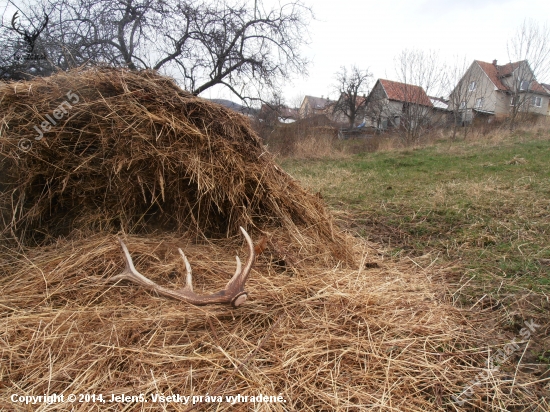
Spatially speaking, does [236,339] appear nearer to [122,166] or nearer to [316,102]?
[122,166]

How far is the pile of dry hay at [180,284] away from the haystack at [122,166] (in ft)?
0.04

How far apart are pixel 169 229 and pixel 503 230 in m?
3.23

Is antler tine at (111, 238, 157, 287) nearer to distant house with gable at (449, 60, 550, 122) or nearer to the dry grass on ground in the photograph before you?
the dry grass on ground

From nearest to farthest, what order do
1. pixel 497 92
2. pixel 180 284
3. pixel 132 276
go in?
pixel 132 276 → pixel 180 284 → pixel 497 92

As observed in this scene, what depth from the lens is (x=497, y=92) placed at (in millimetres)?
29469

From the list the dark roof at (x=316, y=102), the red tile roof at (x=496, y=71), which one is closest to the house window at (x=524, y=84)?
the red tile roof at (x=496, y=71)

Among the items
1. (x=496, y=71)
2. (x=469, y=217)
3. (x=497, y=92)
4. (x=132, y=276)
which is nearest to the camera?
(x=132, y=276)

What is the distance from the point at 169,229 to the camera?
252 centimetres

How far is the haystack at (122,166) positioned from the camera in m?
2.28

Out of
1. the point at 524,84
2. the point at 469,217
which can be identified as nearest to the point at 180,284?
the point at 469,217

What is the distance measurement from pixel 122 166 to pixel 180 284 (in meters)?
0.97

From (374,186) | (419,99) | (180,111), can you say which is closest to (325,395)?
(180,111)

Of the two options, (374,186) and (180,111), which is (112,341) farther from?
(374,186)

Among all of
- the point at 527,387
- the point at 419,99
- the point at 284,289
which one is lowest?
the point at 527,387
